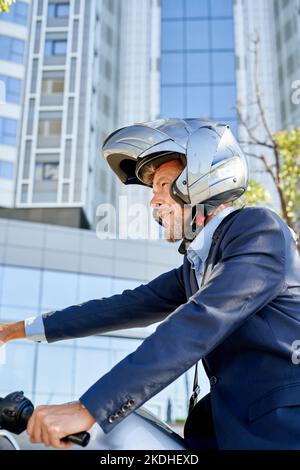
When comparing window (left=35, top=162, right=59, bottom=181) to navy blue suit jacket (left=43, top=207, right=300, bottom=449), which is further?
window (left=35, top=162, right=59, bottom=181)

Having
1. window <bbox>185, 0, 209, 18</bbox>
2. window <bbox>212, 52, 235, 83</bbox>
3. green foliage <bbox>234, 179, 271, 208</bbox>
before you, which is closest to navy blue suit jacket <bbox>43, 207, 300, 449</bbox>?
green foliage <bbox>234, 179, 271, 208</bbox>

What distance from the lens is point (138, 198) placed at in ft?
91.2

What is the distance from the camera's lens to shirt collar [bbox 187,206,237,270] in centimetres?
168

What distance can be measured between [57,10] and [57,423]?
3585cm

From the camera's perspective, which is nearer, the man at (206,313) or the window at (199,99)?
the man at (206,313)

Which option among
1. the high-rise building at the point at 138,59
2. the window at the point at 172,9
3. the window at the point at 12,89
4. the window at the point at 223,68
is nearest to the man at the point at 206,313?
the high-rise building at the point at 138,59

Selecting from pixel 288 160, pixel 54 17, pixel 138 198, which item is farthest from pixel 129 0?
pixel 288 160

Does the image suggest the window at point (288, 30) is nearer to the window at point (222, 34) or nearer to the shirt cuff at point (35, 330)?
the window at point (222, 34)

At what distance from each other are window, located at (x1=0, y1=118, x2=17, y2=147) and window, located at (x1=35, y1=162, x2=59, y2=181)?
2.01 metres

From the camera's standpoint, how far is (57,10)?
34000mm

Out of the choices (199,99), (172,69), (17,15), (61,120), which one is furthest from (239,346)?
(17,15)

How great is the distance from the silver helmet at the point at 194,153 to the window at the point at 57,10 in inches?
1372

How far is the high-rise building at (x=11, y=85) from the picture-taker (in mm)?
31922

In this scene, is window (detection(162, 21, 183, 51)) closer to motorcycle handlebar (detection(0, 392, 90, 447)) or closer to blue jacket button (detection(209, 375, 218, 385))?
blue jacket button (detection(209, 375, 218, 385))
